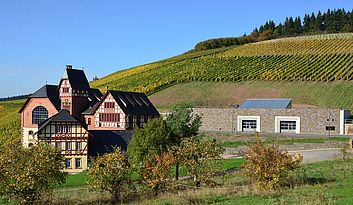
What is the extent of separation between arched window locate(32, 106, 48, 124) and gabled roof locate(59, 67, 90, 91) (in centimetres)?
473

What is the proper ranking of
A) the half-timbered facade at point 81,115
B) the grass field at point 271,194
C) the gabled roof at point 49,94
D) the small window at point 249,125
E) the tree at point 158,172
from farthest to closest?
the gabled roof at point 49,94 < the small window at point 249,125 < the half-timbered facade at point 81,115 < the tree at point 158,172 < the grass field at point 271,194

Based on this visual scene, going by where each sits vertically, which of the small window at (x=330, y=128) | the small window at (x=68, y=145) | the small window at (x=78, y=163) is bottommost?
A: the small window at (x=78, y=163)

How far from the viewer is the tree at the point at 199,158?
26.3m

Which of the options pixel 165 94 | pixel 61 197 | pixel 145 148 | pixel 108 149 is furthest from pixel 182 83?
pixel 61 197

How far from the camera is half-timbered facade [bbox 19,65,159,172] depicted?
49.8m

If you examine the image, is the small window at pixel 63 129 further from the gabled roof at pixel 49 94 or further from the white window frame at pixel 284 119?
the white window frame at pixel 284 119

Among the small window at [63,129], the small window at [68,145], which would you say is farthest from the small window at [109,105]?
the small window at [68,145]

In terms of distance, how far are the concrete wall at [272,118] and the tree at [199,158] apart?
1214 inches

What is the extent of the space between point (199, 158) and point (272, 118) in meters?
33.0

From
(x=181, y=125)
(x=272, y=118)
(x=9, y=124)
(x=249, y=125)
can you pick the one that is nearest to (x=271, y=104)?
(x=272, y=118)

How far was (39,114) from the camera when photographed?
208ft

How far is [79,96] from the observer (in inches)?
2442

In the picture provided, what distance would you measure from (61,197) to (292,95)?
49.5m

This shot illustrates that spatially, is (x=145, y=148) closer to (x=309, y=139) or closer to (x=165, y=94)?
(x=309, y=139)
